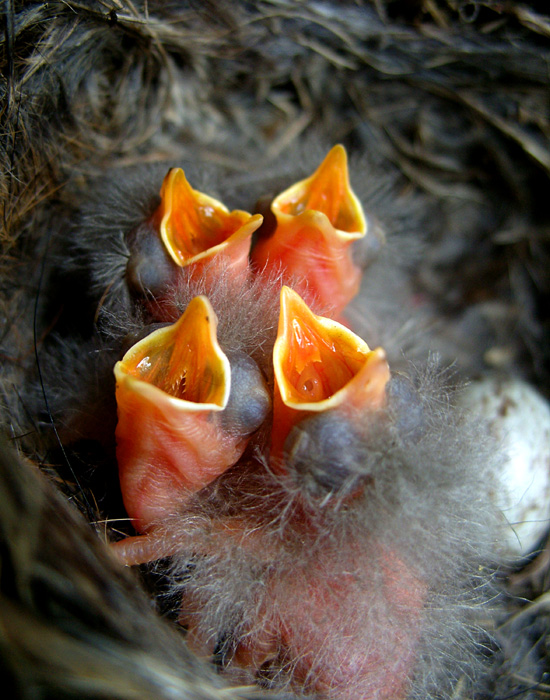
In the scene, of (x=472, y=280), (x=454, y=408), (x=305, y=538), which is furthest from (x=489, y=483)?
(x=472, y=280)

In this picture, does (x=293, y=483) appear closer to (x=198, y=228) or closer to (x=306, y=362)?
(x=306, y=362)

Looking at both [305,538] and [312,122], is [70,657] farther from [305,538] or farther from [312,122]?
[312,122]

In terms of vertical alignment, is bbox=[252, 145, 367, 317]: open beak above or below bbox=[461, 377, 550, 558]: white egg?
above

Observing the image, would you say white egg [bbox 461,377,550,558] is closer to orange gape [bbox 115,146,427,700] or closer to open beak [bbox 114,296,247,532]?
orange gape [bbox 115,146,427,700]

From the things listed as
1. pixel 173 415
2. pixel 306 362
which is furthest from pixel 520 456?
pixel 173 415

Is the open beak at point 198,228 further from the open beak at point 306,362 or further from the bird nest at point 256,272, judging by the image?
the open beak at point 306,362

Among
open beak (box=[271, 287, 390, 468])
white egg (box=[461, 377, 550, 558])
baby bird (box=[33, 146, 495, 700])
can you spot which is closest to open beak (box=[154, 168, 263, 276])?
baby bird (box=[33, 146, 495, 700])

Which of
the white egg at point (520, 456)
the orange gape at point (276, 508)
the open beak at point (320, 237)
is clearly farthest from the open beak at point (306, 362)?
the white egg at point (520, 456)
